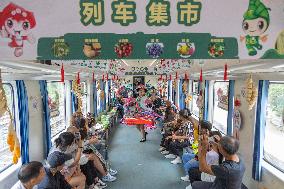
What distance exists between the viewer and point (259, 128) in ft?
16.0

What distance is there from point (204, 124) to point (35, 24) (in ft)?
12.5

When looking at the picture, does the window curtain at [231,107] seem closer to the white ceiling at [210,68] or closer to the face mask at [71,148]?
the white ceiling at [210,68]

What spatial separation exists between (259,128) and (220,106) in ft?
9.65

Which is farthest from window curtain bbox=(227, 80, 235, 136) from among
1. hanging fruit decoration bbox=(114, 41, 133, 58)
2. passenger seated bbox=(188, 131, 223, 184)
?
hanging fruit decoration bbox=(114, 41, 133, 58)

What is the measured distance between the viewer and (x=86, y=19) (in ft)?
6.89

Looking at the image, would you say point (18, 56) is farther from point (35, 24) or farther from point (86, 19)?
point (86, 19)

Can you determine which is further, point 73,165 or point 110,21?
point 73,165

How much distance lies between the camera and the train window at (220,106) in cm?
740

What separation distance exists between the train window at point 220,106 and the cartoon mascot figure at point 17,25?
619 cm

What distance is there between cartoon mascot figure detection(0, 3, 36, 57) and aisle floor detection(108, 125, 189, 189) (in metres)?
4.38

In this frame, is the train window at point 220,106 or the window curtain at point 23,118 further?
the train window at point 220,106

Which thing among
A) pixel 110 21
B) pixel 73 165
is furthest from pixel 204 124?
pixel 110 21

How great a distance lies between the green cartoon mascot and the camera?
209 centimetres

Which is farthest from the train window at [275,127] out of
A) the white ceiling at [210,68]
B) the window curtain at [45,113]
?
the window curtain at [45,113]
